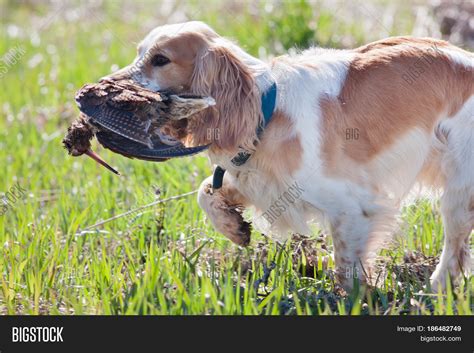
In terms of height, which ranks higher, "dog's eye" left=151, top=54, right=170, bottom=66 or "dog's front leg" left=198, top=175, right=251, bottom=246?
"dog's eye" left=151, top=54, right=170, bottom=66

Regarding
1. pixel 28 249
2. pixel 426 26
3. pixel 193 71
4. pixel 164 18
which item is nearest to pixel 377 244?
pixel 193 71

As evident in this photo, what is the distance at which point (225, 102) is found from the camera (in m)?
4.18

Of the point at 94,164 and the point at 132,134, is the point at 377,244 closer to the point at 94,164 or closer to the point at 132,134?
the point at 132,134

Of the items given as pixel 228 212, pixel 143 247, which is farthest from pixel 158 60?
pixel 143 247

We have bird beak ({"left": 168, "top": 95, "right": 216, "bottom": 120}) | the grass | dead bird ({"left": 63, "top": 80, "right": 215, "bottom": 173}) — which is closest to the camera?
the grass

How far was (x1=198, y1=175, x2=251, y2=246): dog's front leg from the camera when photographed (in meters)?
4.52

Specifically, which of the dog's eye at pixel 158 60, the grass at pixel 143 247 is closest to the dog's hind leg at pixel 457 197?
the grass at pixel 143 247

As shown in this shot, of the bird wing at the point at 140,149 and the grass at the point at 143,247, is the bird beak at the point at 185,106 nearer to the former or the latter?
the bird wing at the point at 140,149

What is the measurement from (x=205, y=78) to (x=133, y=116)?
42 cm

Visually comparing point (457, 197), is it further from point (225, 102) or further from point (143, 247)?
point (143, 247)

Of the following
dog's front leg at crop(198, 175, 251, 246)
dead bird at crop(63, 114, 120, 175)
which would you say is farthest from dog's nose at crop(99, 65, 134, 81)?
dog's front leg at crop(198, 175, 251, 246)

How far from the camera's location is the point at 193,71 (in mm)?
4207

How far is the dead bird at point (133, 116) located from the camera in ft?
13.0

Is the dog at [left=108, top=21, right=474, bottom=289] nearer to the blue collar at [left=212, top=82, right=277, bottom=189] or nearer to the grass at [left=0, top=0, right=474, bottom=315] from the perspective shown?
the blue collar at [left=212, top=82, right=277, bottom=189]
